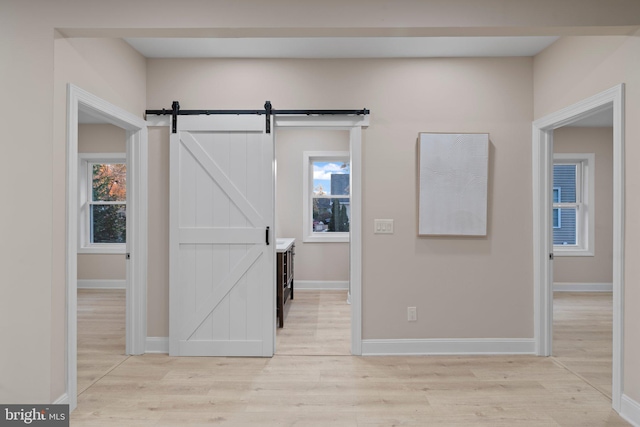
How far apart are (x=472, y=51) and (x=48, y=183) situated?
3.20m

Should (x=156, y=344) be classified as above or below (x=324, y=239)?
below

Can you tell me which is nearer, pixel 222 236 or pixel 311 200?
pixel 222 236

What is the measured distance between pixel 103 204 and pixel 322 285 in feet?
12.5

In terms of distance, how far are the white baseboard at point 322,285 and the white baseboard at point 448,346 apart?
256 centimetres

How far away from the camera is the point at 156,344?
10.8 ft

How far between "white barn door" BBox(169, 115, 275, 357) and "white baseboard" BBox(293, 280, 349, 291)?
2.64 m

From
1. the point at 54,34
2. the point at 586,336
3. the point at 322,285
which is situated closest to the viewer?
the point at 54,34

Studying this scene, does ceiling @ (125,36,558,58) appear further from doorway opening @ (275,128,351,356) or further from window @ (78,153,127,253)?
window @ (78,153,127,253)

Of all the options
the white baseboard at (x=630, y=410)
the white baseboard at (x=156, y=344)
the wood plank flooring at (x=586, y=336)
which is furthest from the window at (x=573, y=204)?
the white baseboard at (x=156, y=344)

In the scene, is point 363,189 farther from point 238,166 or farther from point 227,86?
point 227,86

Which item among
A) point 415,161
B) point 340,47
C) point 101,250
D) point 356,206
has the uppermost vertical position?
point 340,47

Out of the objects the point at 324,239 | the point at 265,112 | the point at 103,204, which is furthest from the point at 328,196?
the point at 103,204

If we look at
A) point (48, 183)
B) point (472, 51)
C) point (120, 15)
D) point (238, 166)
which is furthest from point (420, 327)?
point (120, 15)

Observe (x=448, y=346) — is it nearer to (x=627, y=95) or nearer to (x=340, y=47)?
Answer: (x=627, y=95)
